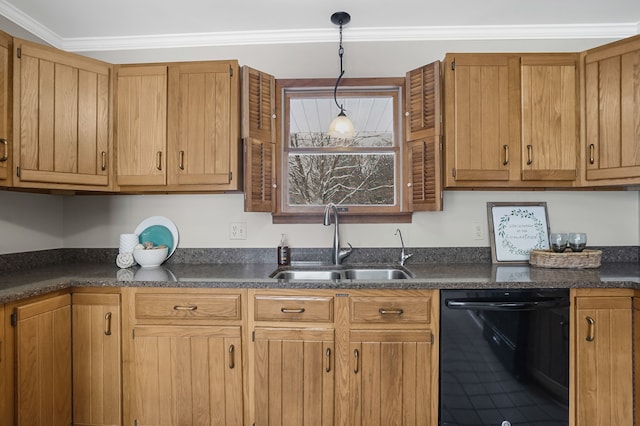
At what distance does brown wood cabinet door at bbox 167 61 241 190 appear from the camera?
2.12m

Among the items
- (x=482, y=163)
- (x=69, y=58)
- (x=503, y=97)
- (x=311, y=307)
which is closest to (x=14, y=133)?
(x=69, y=58)

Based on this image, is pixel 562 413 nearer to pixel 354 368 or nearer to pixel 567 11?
pixel 354 368

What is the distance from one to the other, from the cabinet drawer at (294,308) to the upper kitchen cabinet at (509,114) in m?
1.16

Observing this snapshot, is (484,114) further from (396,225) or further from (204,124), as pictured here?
(204,124)

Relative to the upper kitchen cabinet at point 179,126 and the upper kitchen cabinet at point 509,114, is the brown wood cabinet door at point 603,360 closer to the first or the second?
the upper kitchen cabinet at point 509,114

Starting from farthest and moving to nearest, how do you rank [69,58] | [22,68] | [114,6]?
[114,6]
[69,58]
[22,68]

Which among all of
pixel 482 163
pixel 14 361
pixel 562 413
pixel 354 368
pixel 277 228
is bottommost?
pixel 562 413

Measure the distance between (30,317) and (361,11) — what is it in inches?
98.0

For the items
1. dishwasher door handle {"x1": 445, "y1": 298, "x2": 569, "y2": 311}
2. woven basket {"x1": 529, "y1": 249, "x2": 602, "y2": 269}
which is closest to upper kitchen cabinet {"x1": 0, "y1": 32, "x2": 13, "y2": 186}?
dishwasher door handle {"x1": 445, "y1": 298, "x2": 569, "y2": 311}

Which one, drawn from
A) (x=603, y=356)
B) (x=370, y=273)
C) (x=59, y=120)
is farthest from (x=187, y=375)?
(x=603, y=356)

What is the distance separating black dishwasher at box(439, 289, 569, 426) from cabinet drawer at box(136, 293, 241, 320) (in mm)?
1095

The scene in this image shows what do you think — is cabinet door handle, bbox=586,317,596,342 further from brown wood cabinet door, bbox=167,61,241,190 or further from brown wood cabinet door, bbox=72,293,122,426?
brown wood cabinet door, bbox=72,293,122,426

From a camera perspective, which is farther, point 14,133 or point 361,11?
point 361,11

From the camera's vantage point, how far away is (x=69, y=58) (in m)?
2.00
